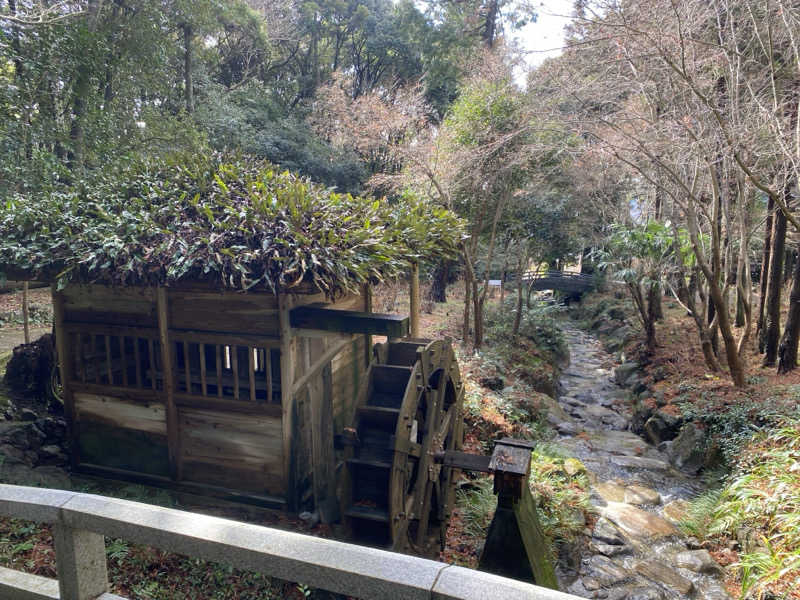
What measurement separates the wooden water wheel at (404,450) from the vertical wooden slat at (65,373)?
3.28 metres

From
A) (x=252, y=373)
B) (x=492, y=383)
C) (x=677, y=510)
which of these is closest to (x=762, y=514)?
(x=677, y=510)

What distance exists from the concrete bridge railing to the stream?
13.5 feet

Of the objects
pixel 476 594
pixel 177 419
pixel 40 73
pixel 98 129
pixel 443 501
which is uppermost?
pixel 40 73

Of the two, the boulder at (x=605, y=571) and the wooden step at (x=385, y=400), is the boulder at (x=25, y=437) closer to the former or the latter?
the wooden step at (x=385, y=400)

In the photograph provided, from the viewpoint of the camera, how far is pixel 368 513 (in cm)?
457

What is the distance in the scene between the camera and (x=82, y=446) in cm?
559

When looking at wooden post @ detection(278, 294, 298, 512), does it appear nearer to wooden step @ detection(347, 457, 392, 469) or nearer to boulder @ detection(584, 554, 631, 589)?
wooden step @ detection(347, 457, 392, 469)

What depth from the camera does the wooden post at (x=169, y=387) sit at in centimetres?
499

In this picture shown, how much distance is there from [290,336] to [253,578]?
2.11 metres

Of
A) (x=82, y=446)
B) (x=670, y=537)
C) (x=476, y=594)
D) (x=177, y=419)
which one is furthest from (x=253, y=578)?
(x=670, y=537)

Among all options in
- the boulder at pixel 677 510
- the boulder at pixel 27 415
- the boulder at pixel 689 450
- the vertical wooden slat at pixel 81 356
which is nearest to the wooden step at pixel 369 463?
the vertical wooden slat at pixel 81 356

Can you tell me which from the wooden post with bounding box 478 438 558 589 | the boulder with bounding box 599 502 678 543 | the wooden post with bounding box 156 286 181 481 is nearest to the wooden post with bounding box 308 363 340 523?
the wooden post with bounding box 156 286 181 481

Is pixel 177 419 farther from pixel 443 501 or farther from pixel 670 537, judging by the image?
pixel 670 537

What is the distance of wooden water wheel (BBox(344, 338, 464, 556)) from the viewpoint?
4.61 m
